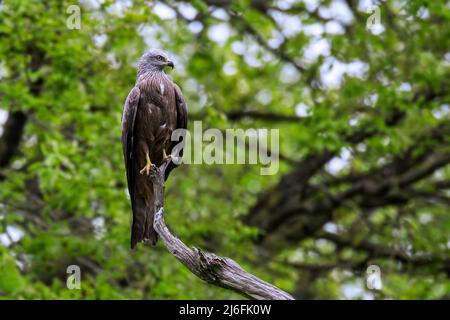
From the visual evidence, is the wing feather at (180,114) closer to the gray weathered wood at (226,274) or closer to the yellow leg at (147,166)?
the yellow leg at (147,166)

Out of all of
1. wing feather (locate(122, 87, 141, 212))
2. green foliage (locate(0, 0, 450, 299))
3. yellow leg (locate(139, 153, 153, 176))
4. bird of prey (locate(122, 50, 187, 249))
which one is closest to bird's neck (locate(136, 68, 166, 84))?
bird of prey (locate(122, 50, 187, 249))

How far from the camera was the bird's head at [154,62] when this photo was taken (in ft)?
25.3

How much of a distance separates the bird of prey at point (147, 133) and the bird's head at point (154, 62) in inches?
8.8

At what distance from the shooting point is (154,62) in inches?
306

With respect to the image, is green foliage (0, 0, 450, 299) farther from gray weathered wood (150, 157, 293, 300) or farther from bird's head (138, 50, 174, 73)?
gray weathered wood (150, 157, 293, 300)

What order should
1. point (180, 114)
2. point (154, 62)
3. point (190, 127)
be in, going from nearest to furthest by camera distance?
point (180, 114) → point (154, 62) → point (190, 127)

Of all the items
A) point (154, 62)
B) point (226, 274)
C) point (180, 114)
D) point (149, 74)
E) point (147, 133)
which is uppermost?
point (154, 62)

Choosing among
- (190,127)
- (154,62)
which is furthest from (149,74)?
(190,127)

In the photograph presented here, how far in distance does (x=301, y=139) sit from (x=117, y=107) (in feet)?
8.10

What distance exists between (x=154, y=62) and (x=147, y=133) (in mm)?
924

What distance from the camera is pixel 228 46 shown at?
13.3 meters

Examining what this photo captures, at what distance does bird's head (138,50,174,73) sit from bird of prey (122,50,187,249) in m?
0.22

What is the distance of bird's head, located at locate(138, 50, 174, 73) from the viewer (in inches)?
304

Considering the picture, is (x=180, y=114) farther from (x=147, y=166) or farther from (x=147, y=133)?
(x=147, y=166)
